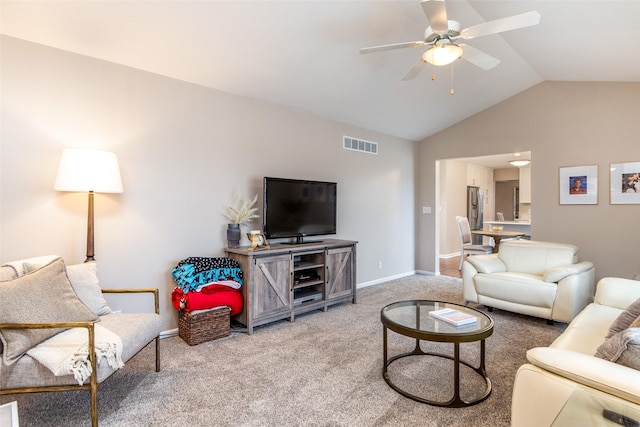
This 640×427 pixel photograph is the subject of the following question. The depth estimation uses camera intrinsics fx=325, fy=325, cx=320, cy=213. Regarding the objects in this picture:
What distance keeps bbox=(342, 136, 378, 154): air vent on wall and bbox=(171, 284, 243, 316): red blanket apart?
2.68 metres

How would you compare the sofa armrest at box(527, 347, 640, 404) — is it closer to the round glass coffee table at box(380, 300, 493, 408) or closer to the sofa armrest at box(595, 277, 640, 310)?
the round glass coffee table at box(380, 300, 493, 408)

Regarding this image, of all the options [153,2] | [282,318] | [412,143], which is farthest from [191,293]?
[412,143]

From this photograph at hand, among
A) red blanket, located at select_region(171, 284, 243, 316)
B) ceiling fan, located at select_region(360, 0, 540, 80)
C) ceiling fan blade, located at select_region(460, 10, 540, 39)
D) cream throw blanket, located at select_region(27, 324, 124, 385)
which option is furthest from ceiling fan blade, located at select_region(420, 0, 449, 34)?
red blanket, located at select_region(171, 284, 243, 316)

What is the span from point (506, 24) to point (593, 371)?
2.03m

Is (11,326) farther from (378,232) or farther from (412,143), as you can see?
(412,143)

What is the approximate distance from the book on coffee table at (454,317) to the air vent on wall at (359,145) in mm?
2923

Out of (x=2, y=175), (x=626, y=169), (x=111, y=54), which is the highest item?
(x=111, y=54)

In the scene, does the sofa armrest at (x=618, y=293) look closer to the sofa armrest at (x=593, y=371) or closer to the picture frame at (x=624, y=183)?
the sofa armrest at (x=593, y=371)

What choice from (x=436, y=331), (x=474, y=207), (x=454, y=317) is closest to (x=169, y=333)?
(x=436, y=331)

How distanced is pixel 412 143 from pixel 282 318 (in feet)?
13.3

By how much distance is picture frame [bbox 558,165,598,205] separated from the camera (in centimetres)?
425

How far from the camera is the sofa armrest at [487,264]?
3.89 metres

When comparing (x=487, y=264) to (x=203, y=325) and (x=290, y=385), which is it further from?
(x=203, y=325)

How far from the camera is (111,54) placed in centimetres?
275
